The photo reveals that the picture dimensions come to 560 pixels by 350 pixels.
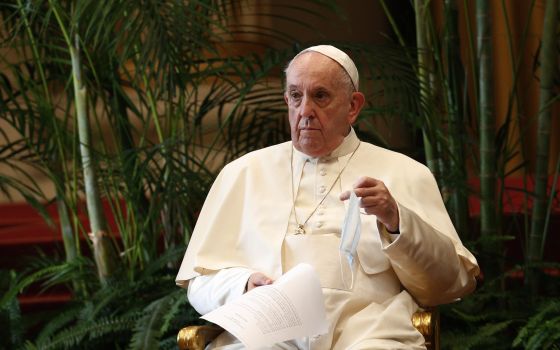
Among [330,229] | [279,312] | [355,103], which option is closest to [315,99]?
[355,103]

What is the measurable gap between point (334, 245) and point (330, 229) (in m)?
0.08

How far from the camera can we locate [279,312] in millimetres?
3096

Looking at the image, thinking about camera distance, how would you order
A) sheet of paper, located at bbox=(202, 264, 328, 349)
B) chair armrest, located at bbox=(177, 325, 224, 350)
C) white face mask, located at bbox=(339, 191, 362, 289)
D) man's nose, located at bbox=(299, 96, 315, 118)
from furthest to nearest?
man's nose, located at bbox=(299, 96, 315, 118)
chair armrest, located at bbox=(177, 325, 224, 350)
white face mask, located at bbox=(339, 191, 362, 289)
sheet of paper, located at bbox=(202, 264, 328, 349)

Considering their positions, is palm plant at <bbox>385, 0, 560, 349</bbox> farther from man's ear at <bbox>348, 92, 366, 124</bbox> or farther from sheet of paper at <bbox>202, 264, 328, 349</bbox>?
sheet of paper at <bbox>202, 264, 328, 349</bbox>

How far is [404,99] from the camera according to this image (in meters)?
4.67

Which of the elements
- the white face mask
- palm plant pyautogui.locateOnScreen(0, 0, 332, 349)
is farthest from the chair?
palm plant pyautogui.locateOnScreen(0, 0, 332, 349)

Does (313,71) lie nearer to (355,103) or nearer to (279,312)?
(355,103)

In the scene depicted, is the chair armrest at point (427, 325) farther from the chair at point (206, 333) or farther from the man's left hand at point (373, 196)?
the man's left hand at point (373, 196)

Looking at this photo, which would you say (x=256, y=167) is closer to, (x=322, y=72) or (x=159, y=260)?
(x=322, y=72)

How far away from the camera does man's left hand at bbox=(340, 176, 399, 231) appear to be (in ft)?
10.1

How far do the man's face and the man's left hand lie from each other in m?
0.48

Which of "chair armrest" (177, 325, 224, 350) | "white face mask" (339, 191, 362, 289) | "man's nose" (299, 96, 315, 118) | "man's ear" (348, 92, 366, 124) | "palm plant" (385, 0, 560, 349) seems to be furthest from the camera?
"palm plant" (385, 0, 560, 349)

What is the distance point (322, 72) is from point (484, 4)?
1588mm

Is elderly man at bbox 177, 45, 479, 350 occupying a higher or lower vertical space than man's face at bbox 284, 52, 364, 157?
lower
